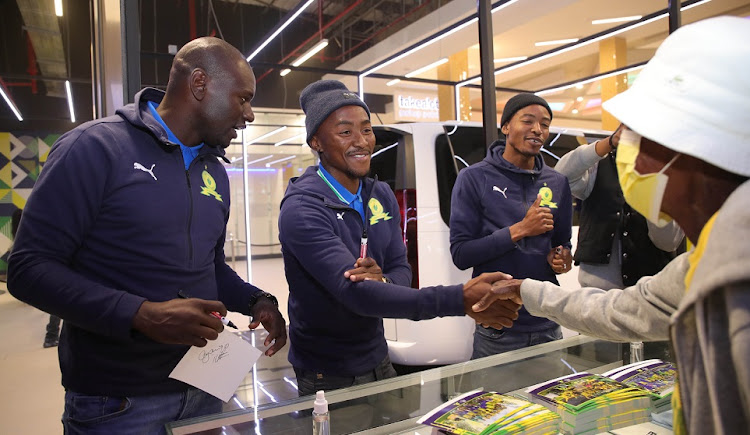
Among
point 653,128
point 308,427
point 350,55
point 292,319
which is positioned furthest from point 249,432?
point 350,55

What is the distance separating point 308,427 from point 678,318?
0.91m

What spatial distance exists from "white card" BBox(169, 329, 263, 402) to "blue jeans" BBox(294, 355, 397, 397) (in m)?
0.33

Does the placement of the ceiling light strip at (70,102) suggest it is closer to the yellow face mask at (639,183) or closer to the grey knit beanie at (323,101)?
the grey knit beanie at (323,101)

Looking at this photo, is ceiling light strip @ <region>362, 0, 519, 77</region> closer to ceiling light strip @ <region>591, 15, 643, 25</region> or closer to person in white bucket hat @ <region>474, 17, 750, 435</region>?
ceiling light strip @ <region>591, 15, 643, 25</region>

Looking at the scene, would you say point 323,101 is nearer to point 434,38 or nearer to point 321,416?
point 321,416

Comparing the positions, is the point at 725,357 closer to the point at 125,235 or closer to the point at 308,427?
the point at 308,427

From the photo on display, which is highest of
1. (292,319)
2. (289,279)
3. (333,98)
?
(333,98)

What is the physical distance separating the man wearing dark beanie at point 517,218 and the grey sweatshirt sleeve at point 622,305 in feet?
3.10

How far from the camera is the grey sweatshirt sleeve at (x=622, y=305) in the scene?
3.13ft

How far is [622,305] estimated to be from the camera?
42.0 inches

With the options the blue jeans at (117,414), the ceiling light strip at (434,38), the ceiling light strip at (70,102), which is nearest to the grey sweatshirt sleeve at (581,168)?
the blue jeans at (117,414)

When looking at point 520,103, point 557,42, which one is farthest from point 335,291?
point 557,42

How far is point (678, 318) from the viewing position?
27.6 inches

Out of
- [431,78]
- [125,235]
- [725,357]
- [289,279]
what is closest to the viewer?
[725,357]
